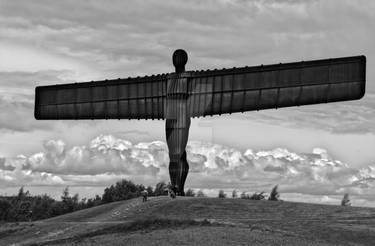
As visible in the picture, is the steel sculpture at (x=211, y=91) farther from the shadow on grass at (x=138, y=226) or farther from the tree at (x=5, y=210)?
the tree at (x=5, y=210)

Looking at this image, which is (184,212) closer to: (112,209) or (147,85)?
(112,209)

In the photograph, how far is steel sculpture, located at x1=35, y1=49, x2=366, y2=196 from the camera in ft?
132

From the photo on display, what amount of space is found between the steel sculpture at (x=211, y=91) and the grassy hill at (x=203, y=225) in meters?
4.17

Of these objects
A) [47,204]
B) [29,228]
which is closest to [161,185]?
[47,204]

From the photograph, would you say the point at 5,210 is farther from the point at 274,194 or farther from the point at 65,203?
the point at 274,194

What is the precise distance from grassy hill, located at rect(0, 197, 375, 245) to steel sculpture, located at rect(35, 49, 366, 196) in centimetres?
417

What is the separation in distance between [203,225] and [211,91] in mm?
11696

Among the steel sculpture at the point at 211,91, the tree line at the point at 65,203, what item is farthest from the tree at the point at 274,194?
the steel sculpture at the point at 211,91

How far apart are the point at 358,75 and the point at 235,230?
14172 mm

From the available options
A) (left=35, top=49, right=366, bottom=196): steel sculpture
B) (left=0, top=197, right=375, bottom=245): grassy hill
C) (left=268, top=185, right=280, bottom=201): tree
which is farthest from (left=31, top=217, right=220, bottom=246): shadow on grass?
(left=268, top=185, right=280, bottom=201): tree

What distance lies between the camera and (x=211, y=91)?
138 feet

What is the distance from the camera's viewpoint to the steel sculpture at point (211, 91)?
132 ft

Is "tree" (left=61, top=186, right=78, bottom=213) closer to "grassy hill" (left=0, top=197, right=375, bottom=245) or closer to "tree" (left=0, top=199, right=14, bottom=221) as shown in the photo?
"tree" (left=0, top=199, right=14, bottom=221)


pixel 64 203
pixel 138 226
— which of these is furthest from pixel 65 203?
pixel 138 226
